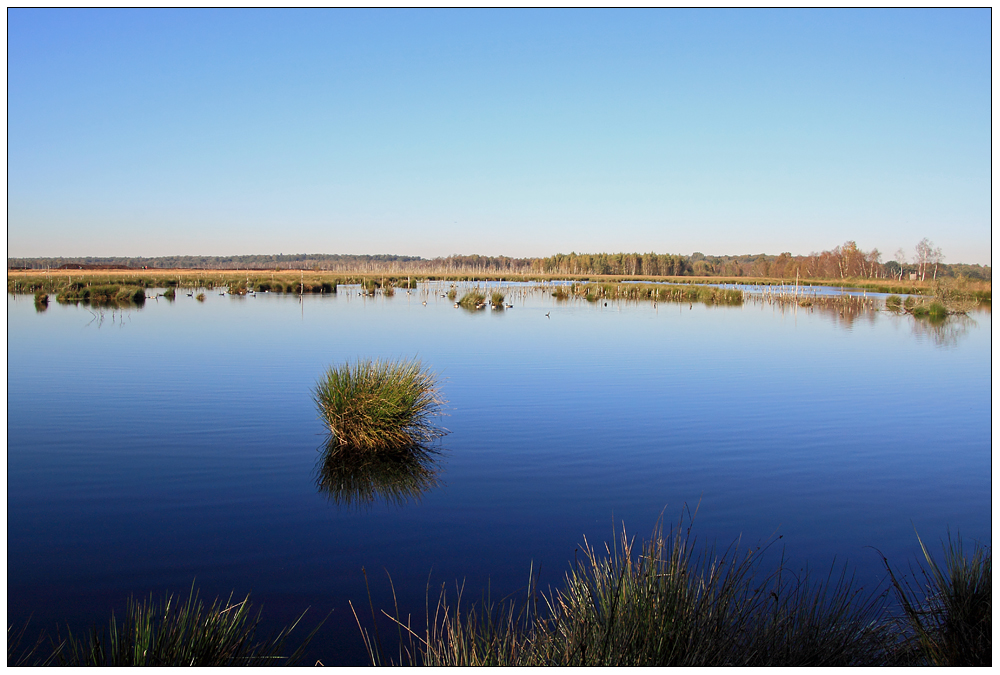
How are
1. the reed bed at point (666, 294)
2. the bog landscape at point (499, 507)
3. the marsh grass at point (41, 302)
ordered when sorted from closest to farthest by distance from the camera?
the bog landscape at point (499, 507)
the marsh grass at point (41, 302)
the reed bed at point (666, 294)

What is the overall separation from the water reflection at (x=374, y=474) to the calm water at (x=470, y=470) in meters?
0.11

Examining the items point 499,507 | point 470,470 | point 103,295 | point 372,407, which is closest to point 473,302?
point 103,295

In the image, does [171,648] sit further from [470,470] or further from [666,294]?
[666,294]

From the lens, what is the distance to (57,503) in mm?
5754

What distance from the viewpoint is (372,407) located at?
7.31 meters

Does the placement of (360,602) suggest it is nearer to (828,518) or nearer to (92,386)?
(828,518)

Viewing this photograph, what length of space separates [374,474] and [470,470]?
0.84m

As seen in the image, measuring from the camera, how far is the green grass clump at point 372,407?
731 centimetres

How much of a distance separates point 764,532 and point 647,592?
2.68m

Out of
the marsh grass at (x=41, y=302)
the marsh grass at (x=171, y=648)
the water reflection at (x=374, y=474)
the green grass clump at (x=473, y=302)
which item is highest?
the green grass clump at (x=473, y=302)

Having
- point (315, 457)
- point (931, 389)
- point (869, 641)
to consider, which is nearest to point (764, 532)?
point (869, 641)

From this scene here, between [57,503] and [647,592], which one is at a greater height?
[647,592]

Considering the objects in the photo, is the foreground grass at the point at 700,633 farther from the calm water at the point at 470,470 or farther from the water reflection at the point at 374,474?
the water reflection at the point at 374,474

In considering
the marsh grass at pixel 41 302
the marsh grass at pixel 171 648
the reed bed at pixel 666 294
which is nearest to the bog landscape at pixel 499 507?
the marsh grass at pixel 171 648
